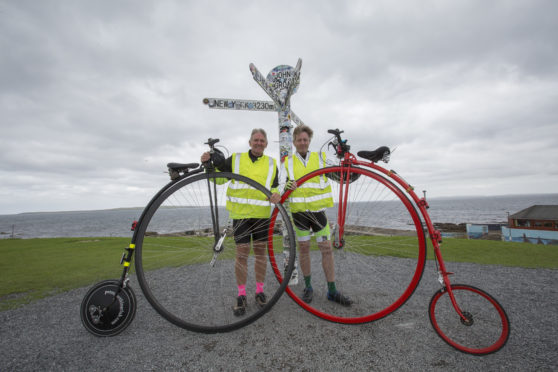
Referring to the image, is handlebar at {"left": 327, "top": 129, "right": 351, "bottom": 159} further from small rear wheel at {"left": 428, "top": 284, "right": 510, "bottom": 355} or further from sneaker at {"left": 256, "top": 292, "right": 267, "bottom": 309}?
sneaker at {"left": 256, "top": 292, "right": 267, "bottom": 309}

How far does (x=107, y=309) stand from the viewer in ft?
7.02

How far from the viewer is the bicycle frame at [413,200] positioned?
1.93 m

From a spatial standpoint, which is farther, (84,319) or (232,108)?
(232,108)

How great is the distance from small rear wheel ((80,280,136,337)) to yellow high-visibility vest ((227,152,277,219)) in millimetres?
1348

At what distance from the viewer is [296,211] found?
2.82 m

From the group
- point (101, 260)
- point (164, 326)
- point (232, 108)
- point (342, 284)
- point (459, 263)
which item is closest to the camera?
point (164, 326)

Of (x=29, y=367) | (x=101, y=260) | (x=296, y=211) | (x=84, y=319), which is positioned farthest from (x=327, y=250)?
(x=101, y=260)

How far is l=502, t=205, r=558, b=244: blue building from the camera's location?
13251mm

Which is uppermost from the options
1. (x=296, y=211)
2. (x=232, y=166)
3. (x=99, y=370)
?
(x=232, y=166)

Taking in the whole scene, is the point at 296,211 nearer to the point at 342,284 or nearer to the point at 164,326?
the point at 342,284

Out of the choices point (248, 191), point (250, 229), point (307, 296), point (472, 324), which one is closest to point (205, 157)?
point (248, 191)

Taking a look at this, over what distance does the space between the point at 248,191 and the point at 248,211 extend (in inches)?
9.4

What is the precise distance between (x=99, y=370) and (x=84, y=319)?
2.17 feet

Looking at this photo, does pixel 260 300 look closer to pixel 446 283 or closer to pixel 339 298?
pixel 339 298
